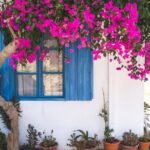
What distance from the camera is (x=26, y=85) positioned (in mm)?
6969

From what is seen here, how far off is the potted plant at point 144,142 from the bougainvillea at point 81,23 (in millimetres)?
2269

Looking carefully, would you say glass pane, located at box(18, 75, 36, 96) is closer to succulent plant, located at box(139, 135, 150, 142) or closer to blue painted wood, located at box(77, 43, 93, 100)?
blue painted wood, located at box(77, 43, 93, 100)

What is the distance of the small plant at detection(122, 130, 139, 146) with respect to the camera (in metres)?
6.69

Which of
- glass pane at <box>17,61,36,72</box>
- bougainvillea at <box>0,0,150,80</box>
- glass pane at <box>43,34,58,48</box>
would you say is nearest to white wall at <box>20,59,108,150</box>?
glass pane at <box>17,61,36,72</box>

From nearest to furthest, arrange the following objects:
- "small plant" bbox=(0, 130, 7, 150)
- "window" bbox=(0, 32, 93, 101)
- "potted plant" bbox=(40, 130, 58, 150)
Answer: "small plant" bbox=(0, 130, 7, 150), "potted plant" bbox=(40, 130, 58, 150), "window" bbox=(0, 32, 93, 101)

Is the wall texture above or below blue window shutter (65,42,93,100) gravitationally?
below

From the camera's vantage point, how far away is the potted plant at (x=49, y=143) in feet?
21.7

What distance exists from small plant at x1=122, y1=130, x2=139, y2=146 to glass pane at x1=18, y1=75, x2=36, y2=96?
1864mm

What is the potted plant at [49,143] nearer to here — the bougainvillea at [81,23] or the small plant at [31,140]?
the small plant at [31,140]

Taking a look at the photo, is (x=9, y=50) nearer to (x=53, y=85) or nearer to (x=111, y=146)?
(x=53, y=85)

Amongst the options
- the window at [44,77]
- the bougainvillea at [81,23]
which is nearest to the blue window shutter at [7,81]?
the window at [44,77]

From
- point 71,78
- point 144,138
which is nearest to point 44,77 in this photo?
point 71,78

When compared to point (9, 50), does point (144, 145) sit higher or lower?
lower

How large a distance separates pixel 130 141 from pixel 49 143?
146 cm
